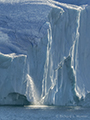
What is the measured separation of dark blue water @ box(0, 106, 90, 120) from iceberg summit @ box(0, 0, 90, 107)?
24.9 inches

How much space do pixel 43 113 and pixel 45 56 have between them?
482 cm

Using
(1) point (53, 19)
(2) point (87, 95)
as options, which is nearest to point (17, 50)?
(1) point (53, 19)

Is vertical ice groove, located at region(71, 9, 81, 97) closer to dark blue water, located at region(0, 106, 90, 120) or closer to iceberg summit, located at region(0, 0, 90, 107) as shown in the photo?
iceberg summit, located at region(0, 0, 90, 107)

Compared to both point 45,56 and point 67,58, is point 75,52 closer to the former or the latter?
point 67,58

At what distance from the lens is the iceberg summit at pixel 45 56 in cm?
3178

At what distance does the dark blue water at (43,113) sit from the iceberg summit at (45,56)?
0.63 meters

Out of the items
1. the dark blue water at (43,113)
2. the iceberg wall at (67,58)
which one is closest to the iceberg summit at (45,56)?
the iceberg wall at (67,58)

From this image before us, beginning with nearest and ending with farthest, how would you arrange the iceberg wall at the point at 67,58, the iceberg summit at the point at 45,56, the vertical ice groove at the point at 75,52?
the iceberg wall at the point at 67,58
the iceberg summit at the point at 45,56
the vertical ice groove at the point at 75,52

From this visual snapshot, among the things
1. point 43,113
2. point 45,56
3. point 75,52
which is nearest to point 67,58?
point 75,52

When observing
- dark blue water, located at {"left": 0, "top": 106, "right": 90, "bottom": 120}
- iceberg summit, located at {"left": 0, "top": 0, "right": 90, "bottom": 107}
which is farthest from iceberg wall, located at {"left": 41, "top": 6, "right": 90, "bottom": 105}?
dark blue water, located at {"left": 0, "top": 106, "right": 90, "bottom": 120}

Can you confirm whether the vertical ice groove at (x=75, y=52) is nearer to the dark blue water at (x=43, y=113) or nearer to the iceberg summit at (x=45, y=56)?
the iceberg summit at (x=45, y=56)

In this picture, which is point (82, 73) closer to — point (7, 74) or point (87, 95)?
point (87, 95)

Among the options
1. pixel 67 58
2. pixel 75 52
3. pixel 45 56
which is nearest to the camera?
pixel 67 58

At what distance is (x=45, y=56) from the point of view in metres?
32.8
